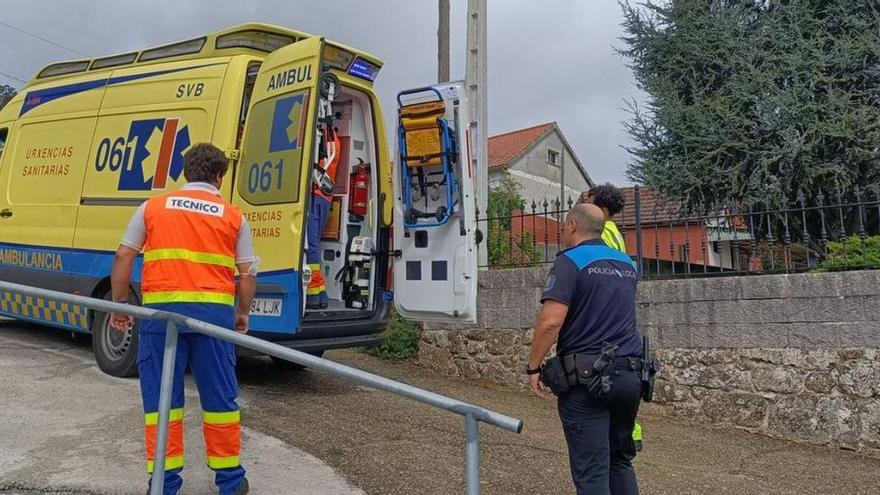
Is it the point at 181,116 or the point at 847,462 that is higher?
the point at 181,116

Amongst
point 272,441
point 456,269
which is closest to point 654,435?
point 456,269

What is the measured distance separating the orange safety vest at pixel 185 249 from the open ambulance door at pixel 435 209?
2.37 meters

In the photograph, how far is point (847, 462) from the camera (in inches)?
201

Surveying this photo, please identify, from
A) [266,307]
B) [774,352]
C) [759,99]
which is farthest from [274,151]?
[759,99]

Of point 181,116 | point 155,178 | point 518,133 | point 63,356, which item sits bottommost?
point 63,356

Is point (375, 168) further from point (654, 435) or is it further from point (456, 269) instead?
point (654, 435)

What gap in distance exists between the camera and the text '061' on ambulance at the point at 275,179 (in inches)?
196

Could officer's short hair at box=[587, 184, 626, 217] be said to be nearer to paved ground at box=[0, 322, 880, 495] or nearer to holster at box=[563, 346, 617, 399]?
holster at box=[563, 346, 617, 399]

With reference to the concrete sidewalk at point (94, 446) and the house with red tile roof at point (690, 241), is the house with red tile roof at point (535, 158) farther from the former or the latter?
the concrete sidewalk at point (94, 446)

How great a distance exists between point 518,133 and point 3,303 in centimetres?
2549

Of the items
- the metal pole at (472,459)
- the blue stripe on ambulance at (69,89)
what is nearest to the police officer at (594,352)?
the metal pole at (472,459)

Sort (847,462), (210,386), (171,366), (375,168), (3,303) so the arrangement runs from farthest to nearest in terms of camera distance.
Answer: (3,303), (375,168), (847,462), (210,386), (171,366)

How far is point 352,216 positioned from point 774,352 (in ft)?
11.8

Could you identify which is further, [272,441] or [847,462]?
[847,462]
